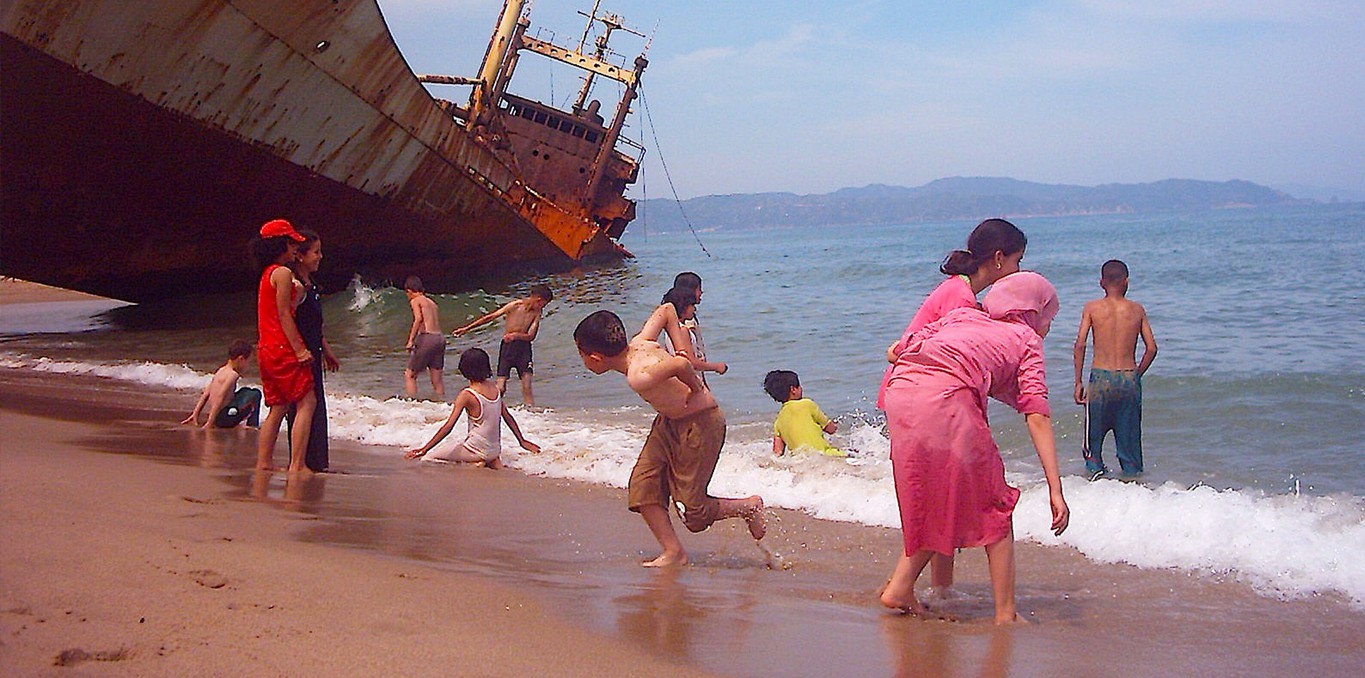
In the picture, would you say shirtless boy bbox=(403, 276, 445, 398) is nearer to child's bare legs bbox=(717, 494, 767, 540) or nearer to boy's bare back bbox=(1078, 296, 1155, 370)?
boy's bare back bbox=(1078, 296, 1155, 370)

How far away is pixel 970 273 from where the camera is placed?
3.86 m

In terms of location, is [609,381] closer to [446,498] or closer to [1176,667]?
[446,498]

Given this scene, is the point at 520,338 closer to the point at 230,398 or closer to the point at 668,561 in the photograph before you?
the point at 230,398

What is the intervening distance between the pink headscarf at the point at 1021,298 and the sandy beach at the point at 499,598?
3.27 ft

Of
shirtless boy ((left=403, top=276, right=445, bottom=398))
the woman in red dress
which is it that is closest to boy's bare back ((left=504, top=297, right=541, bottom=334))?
shirtless boy ((left=403, top=276, right=445, bottom=398))

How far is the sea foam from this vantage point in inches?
178

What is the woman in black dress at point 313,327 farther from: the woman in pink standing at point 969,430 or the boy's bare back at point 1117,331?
the boy's bare back at point 1117,331

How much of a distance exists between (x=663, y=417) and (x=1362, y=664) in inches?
95.3

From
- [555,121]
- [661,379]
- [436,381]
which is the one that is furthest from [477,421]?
[555,121]

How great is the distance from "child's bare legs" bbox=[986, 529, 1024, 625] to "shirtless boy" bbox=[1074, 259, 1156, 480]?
3.62 m

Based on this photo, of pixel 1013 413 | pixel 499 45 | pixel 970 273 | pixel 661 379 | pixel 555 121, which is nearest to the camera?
pixel 970 273

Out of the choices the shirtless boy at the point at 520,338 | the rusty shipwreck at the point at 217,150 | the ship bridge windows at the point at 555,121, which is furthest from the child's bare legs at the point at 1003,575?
the ship bridge windows at the point at 555,121

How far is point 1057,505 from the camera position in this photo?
135 inches

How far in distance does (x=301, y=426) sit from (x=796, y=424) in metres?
3.05
